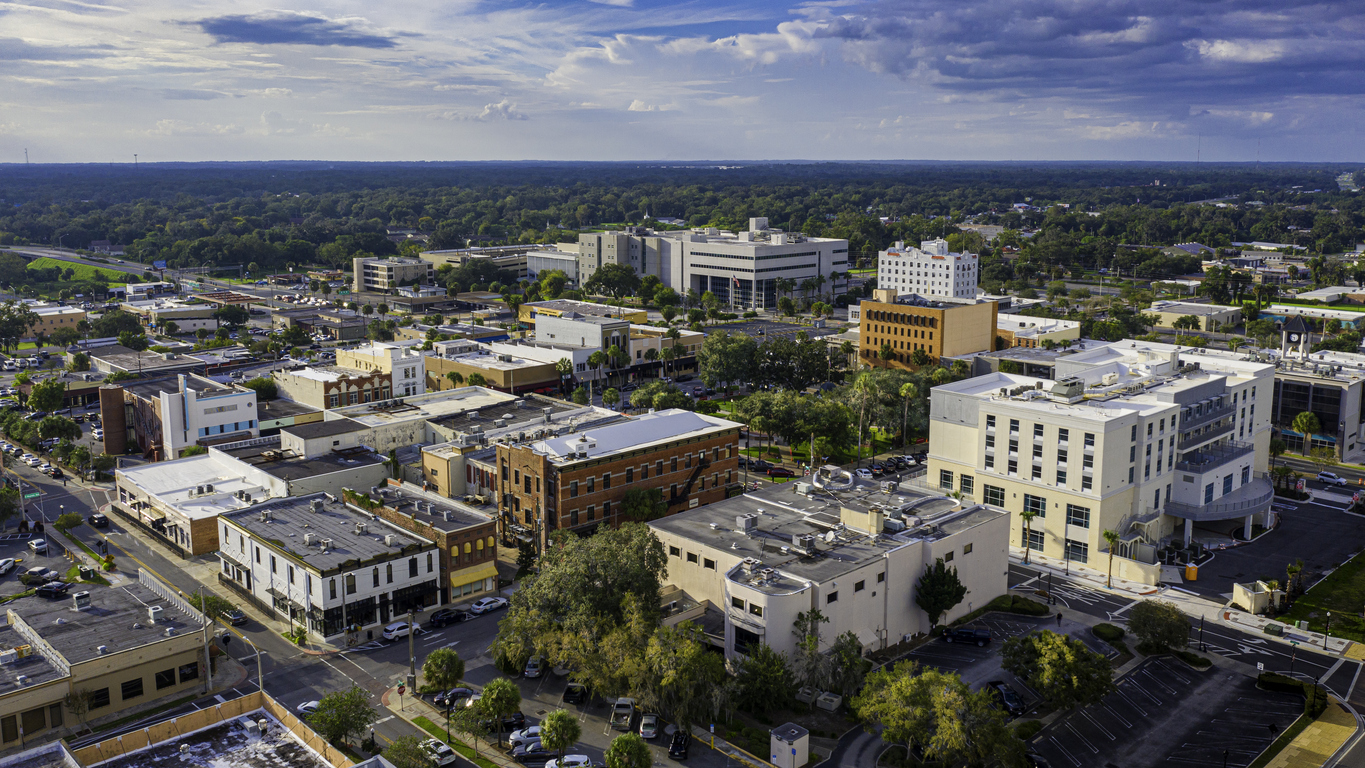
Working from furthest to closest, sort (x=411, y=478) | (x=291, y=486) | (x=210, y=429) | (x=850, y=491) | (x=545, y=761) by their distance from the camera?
(x=210, y=429) → (x=411, y=478) → (x=291, y=486) → (x=850, y=491) → (x=545, y=761)

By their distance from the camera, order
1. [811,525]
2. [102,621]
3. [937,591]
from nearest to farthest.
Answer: [102,621]
[937,591]
[811,525]

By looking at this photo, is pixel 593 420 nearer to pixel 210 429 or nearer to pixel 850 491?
pixel 850 491

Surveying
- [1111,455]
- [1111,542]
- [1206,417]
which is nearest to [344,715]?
[1111,542]

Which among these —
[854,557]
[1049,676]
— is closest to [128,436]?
[854,557]

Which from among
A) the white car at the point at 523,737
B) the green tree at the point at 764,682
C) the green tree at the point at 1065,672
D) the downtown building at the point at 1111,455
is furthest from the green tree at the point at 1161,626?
the white car at the point at 523,737

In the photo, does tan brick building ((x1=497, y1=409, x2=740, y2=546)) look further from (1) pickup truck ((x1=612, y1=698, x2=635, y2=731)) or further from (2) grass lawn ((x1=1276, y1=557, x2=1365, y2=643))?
(2) grass lawn ((x1=1276, y1=557, x2=1365, y2=643))

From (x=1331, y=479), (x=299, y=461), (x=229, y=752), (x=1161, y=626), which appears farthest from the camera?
(x=1331, y=479)

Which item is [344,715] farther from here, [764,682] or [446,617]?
[764,682]

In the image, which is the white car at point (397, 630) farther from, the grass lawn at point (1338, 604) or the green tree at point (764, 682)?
the grass lawn at point (1338, 604)
